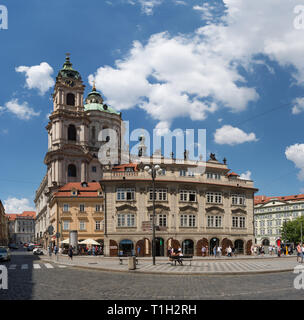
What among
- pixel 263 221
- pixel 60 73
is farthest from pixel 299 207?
pixel 60 73

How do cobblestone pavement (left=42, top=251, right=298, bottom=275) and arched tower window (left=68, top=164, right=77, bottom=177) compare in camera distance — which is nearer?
cobblestone pavement (left=42, top=251, right=298, bottom=275)

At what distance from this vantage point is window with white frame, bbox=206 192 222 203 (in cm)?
5397

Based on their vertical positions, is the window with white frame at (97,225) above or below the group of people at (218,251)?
above

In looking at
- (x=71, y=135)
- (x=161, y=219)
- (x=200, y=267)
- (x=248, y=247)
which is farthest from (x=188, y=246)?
(x=71, y=135)

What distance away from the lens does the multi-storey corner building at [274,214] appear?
398 feet

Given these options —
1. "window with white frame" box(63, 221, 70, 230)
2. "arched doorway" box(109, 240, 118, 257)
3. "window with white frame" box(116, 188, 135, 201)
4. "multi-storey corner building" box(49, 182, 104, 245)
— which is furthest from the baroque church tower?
"arched doorway" box(109, 240, 118, 257)

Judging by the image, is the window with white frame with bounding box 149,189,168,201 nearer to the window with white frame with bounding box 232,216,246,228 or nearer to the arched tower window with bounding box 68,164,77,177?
the window with white frame with bounding box 232,216,246,228

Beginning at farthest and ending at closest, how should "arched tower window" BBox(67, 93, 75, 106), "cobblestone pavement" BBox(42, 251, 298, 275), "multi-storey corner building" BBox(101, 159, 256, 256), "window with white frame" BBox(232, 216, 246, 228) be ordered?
1. "arched tower window" BBox(67, 93, 75, 106)
2. "window with white frame" BBox(232, 216, 246, 228)
3. "multi-storey corner building" BBox(101, 159, 256, 256)
4. "cobblestone pavement" BBox(42, 251, 298, 275)

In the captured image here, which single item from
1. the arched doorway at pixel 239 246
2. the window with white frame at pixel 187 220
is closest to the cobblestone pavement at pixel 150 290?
the window with white frame at pixel 187 220

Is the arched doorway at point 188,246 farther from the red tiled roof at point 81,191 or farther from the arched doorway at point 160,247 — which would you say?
the red tiled roof at point 81,191

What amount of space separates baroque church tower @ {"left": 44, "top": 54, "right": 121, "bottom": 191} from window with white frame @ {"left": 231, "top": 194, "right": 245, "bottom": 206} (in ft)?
146

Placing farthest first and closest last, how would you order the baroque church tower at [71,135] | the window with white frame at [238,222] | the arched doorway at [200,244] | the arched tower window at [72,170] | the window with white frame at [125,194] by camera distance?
the arched tower window at [72,170] → the baroque church tower at [71,135] → the window with white frame at [238,222] → the arched doorway at [200,244] → the window with white frame at [125,194]

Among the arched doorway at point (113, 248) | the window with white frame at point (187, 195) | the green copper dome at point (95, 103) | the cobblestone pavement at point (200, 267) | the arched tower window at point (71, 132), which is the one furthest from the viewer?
the green copper dome at point (95, 103)
